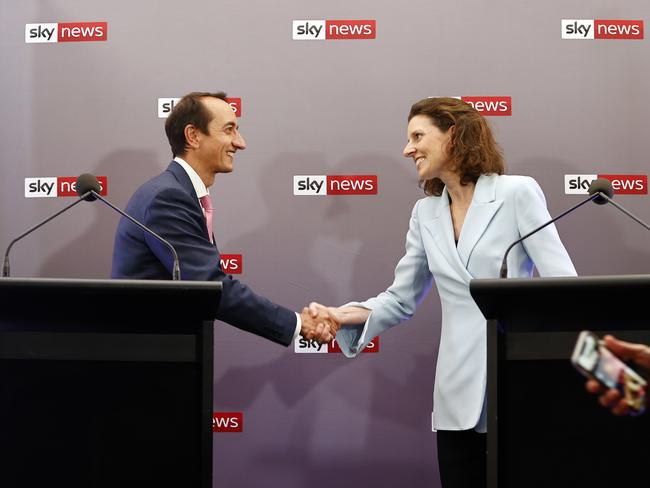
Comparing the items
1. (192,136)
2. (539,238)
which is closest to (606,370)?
(539,238)

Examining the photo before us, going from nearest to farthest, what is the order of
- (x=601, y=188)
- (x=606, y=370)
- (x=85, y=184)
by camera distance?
(x=606, y=370), (x=601, y=188), (x=85, y=184)

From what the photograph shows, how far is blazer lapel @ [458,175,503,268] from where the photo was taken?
2.55 meters

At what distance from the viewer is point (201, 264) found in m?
2.66

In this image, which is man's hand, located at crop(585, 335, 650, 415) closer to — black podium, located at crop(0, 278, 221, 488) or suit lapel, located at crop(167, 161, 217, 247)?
black podium, located at crop(0, 278, 221, 488)

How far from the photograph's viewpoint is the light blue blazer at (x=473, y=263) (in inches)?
96.3

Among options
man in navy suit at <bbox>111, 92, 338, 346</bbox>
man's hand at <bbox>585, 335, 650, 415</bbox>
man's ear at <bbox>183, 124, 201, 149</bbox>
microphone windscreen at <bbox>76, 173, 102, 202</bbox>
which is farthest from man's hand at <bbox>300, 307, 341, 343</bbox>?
man's hand at <bbox>585, 335, 650, 415</bbox>

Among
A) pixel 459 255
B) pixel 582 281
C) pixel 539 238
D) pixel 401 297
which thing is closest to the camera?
pixel 582 281

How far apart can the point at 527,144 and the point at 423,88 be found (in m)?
0.55

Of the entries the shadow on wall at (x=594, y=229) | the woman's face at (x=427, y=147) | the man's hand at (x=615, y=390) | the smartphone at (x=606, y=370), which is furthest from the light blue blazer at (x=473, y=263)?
the smartphone at (x=606, y=370)

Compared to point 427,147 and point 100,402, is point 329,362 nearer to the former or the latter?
point 427,147

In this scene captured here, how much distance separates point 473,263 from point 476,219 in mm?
153

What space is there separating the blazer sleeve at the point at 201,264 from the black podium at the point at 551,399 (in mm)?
1092

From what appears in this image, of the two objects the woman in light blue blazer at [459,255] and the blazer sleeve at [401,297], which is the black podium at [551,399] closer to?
the woman in light blue blazer at [459,255]

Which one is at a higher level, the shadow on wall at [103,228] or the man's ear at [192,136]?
the man's ear at [192,136]
